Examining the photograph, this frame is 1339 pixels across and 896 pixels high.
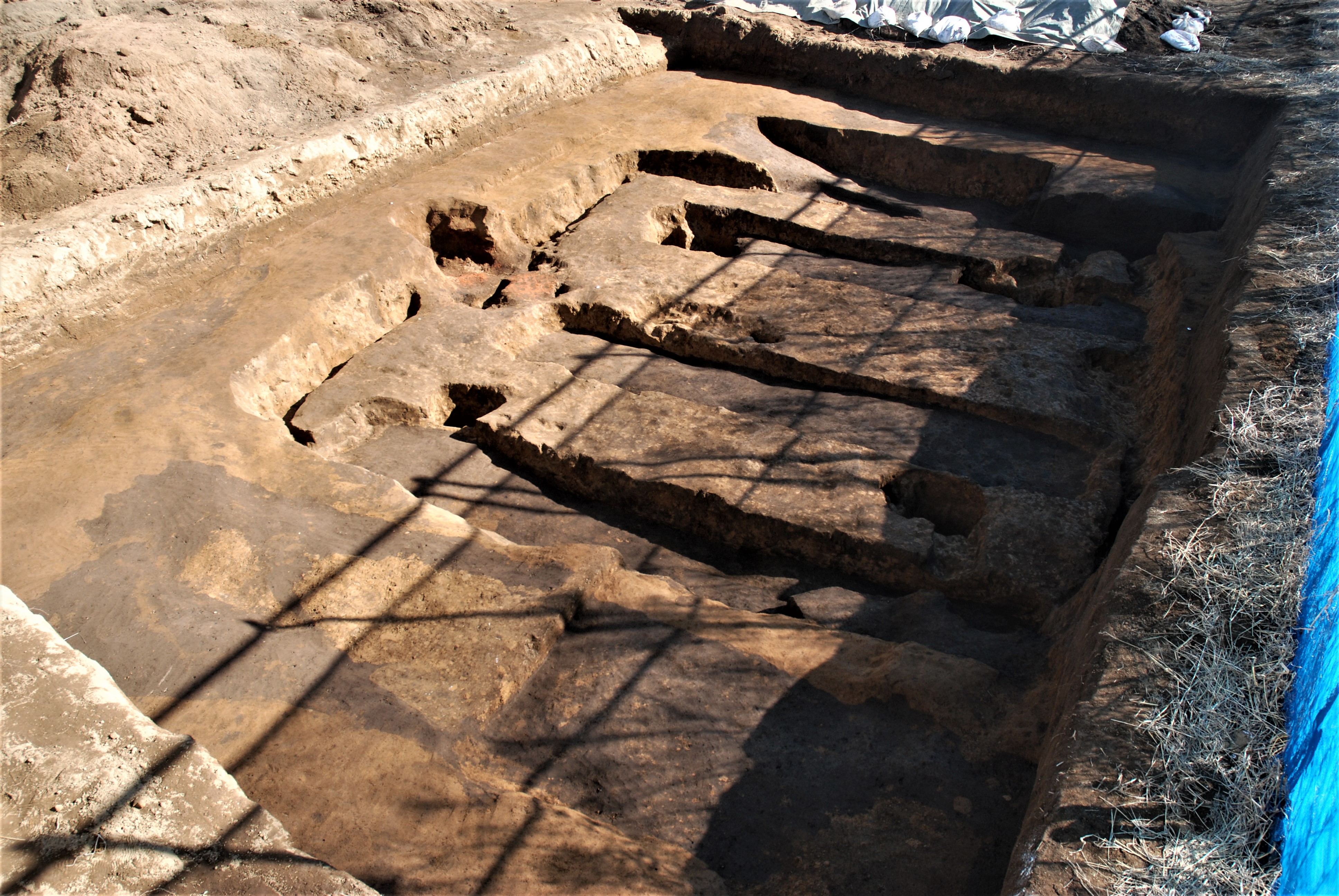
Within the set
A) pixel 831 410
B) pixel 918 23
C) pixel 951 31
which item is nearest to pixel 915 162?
pixel 951 31

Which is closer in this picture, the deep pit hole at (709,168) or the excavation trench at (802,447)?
the excavation trench at (802,447)

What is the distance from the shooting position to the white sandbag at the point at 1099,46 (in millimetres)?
9617

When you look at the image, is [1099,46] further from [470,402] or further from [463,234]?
[470,402]

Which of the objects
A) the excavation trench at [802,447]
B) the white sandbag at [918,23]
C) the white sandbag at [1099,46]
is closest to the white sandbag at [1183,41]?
the white sandbag at [1099,46]

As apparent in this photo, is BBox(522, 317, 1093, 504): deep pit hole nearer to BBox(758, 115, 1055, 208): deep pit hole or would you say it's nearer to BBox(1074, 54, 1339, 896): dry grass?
BBox(1074, 54, 1339, 896): dry grass

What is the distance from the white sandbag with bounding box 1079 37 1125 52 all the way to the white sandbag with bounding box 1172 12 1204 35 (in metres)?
1.01

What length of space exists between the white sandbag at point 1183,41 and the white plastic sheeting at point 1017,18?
54 cm

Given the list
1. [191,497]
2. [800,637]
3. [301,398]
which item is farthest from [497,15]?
[800,637]

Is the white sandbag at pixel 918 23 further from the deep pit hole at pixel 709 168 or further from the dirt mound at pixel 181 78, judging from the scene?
the dirt mound at pixel 181 78

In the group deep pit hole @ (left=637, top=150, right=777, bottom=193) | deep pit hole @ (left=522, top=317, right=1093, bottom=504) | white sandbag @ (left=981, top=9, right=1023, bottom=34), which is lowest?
deep pit hole @ (left=522, top=317, right=1093, bottom=504)

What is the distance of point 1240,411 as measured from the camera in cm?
361

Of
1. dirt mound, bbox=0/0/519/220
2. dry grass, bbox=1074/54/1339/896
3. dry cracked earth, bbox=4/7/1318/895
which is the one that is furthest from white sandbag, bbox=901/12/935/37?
dry grass, bbox=1074/54/1339/896

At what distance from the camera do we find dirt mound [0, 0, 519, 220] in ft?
20.6

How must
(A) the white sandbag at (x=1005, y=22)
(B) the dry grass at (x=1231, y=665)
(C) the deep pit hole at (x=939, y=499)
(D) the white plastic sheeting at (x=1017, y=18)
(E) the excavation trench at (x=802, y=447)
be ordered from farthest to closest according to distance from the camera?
(A) the white sandbag at (x=1005, y=22)
(D) the white plastic sheeting at (x=1017, y=18)
(C) the deep pit hole at (x=939, y=499)
(E) the excavation trench at (x=802, y=447)
(B) the dry grass at (x=1231, y=665)
